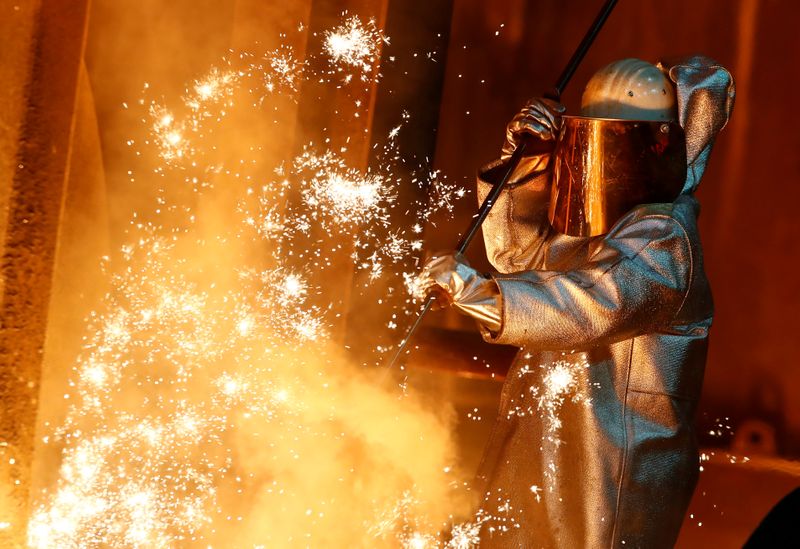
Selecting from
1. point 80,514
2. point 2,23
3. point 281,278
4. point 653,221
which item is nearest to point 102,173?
point 2,23

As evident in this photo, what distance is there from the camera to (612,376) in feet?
8.43

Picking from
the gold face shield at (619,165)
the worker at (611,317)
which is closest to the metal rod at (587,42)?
the worker at (611,317)

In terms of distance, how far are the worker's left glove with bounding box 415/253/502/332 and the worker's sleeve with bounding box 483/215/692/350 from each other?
0.03 meters

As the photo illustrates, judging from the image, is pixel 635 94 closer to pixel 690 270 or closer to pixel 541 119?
pixel 541 119

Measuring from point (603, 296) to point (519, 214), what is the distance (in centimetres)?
93

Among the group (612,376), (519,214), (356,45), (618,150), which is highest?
(356,45)

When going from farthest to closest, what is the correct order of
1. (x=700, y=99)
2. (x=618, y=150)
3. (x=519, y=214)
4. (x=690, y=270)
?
(x=519, y=214) < (x=700, y=99) < (x=618, y=150) < (x=690, y=270)

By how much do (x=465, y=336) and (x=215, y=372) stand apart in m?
1.36

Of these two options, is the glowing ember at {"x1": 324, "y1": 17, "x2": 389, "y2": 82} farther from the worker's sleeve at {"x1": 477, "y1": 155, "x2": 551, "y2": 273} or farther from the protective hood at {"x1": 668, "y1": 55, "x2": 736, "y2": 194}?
the protective hood at {"x1": 668, "y1": 55, "x2": 736, "y2": 194}

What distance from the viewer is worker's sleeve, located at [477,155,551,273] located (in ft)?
10.1

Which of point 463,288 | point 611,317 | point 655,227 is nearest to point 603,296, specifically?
point 611,317

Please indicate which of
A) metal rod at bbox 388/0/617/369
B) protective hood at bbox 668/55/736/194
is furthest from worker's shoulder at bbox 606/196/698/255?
metal rod at bbox 388/0/617/369

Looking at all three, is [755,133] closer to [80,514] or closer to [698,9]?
[698,9]

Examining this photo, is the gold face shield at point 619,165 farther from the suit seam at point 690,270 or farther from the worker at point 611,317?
the suit seam at point 690,270
